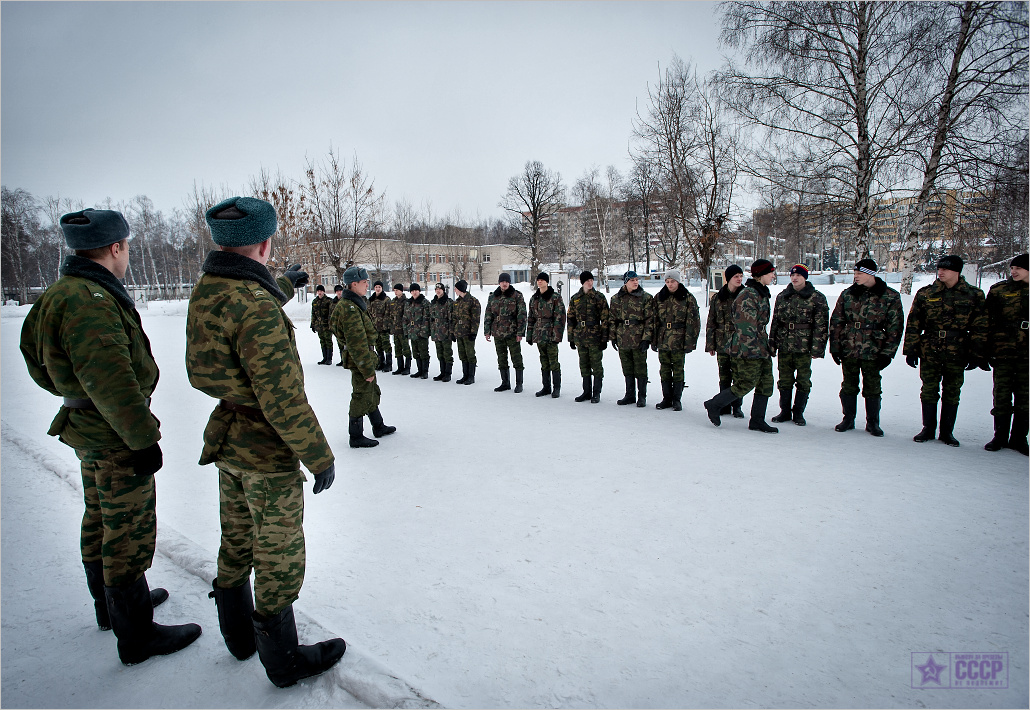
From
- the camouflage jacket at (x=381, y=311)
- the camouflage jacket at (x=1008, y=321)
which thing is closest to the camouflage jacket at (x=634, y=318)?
the camouflage jacket at (x=1008, y=321)

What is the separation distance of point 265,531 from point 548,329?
21.4ft

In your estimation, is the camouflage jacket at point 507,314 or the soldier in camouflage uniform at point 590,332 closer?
the soldier in camouflage uniform at point 590,332

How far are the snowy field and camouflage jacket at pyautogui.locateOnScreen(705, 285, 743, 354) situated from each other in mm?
1448

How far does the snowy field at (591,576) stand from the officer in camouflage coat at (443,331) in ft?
14.3

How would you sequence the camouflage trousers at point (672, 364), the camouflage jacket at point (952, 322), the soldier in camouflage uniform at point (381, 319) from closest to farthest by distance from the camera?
the camouflage jacket at point (952, 322) < the camouflage trousers at point (672, 364) < the soldier in camouflage uniform at point (381, 319)

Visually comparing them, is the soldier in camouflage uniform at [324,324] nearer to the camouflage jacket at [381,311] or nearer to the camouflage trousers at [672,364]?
the camouflage jacket at [381,311]

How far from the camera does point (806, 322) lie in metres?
5.98

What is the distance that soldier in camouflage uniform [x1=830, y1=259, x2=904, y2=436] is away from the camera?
217 inches

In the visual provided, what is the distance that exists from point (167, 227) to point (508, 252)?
1576 inches

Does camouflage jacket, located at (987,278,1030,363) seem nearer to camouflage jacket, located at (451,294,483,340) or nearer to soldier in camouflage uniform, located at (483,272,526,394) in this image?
soldier in camouflage uniform, located at (483,272,526,394)

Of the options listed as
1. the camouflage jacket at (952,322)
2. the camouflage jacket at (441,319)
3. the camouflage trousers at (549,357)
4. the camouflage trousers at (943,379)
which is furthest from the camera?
the camouflage jacket at (441,319)

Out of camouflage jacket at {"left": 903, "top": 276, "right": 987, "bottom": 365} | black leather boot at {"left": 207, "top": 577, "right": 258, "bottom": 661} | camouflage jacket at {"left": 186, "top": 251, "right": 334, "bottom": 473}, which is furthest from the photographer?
camouflage jacket at {"left": 903, "top": 276, "right": 987, "bottom": 365}

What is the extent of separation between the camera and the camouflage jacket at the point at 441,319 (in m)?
9.71

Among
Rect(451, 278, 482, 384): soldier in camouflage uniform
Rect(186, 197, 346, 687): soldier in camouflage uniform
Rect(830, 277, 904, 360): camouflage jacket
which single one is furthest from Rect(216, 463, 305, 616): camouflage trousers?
Rect(451, 278, 482, 384): soldier in camouflage uniform
